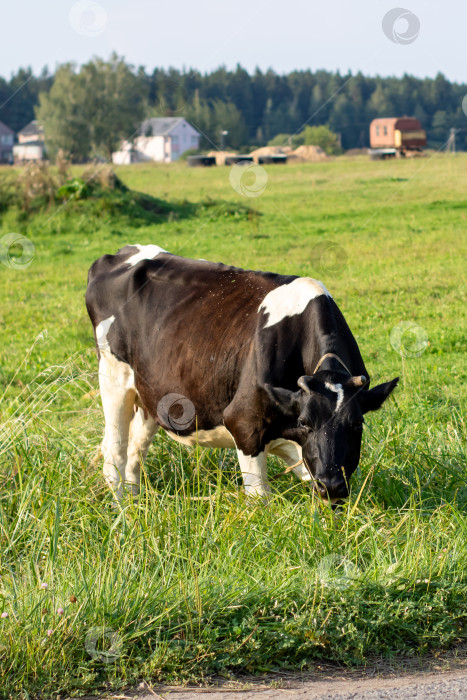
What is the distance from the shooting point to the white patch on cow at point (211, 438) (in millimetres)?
5145

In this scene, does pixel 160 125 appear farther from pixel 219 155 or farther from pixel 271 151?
pixel 271 151

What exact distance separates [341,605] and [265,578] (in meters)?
0.39

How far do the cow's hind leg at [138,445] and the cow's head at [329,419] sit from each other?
5.20 ft

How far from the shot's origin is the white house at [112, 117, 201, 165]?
40.4m

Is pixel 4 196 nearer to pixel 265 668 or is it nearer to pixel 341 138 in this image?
pixel 265 668

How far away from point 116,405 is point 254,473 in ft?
4.63

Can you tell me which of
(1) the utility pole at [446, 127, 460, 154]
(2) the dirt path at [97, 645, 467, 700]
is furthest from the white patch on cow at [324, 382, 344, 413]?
(1) the utility pole at [446, 127, 460, 154]

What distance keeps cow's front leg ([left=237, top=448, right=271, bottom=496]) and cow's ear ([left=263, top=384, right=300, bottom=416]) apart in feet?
1.36

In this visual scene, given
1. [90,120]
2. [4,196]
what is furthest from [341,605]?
[90,120]

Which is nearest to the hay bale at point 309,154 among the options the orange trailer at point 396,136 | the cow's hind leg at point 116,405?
the orange trailer at point 396,136

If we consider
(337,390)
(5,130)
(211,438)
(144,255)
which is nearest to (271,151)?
(144,255)

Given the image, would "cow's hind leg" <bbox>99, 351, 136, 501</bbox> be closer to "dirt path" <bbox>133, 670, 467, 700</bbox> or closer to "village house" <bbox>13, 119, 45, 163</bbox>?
"dirt path" <bbox>133, 670, 467, 700</bbox>

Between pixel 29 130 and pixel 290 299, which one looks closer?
pixel 290 299

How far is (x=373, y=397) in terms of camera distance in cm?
457
